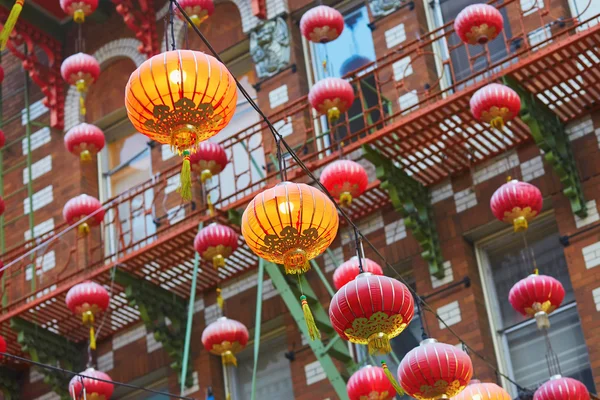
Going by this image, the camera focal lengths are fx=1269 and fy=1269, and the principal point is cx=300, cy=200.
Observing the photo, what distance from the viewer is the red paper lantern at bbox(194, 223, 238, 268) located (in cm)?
1703

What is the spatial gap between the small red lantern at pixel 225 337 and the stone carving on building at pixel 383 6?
229 inches

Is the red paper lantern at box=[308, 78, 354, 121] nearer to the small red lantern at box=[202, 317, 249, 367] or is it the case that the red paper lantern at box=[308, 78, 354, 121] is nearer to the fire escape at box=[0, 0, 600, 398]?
the fire escape at box=[0, 0, 600, 398]

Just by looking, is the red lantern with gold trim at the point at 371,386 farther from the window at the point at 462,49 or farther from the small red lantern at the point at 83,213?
the small red lantern at the point at 83,213

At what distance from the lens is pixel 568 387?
45.2ft

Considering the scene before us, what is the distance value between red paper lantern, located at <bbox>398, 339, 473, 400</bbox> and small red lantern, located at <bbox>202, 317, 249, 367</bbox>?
4.04 meters

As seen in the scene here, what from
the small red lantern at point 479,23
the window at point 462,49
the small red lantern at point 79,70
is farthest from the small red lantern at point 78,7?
the small red lantern at point 479,23

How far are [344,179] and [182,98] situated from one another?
217 inches

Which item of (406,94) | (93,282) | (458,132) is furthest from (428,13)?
(93,282)

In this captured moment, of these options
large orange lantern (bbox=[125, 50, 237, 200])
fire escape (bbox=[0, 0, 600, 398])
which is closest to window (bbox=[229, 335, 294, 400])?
fire escape (bbox=[0, 0, 600, 398])

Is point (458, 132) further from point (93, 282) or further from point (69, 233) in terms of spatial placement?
point (69, 233)

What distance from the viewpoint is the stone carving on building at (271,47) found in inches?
807

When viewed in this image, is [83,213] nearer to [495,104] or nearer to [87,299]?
[87,299]

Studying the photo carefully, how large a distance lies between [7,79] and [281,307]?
891 centimetres

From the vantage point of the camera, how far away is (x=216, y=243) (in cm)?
1703
